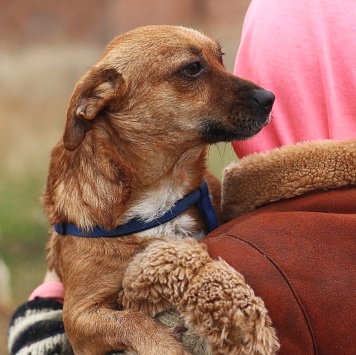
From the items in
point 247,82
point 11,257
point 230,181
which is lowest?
point 11,257

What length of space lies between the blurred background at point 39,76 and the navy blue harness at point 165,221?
3522 millimetres

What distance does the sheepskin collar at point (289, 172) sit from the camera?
2076 millimetres

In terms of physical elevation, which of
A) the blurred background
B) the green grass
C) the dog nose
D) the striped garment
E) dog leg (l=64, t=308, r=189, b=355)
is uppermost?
the dog nose

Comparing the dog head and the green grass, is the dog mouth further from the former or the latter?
the green grass

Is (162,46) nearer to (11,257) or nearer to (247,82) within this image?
(247,82)

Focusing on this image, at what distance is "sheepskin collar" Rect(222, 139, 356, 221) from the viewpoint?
2076mm

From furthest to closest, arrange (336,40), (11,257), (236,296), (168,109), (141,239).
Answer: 1. (11,257)
2. (168,109)
3. (141,239)
4. (336,40)
5. (236,296)

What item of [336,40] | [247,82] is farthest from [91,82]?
[336,40]

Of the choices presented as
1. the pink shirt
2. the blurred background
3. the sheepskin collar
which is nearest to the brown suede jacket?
the sheepskin collar

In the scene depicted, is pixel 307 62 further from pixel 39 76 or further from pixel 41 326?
pixel 39 76

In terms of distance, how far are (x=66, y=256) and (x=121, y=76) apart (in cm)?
70

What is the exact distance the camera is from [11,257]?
7.16m

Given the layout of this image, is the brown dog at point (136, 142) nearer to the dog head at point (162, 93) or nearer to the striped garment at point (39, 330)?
the dog head at point (162, 93)

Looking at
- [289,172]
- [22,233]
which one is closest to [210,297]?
[289,172]
